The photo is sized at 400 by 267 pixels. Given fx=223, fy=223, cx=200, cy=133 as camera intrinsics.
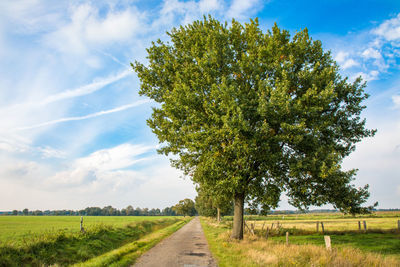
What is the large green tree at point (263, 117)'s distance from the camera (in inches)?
547

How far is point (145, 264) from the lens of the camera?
10.5 meters

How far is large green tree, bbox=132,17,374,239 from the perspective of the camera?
13898 millimetres

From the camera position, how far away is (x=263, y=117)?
14711 millimetres

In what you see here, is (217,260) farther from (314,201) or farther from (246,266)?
(314,201)

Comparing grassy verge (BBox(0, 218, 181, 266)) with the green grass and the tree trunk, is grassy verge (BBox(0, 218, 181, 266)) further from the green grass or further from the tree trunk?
the green grass

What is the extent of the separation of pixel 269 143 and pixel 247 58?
647 cm

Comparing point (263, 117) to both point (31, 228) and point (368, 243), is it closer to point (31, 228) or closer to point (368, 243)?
point (368, 243)

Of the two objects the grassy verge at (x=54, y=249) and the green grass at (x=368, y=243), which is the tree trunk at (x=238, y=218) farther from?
the grassy verge at (x=54, y=249)

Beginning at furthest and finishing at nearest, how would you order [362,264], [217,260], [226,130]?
[226,130]
[217,260]
[362,264]

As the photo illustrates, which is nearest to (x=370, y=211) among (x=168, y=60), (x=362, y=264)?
(x=362, y=264)

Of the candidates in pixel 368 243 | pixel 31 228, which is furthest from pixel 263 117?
pixel 31 228

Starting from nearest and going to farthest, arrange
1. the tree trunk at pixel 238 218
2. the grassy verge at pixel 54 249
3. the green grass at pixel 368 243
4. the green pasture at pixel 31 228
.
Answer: the grassy verge at pixel 54 249 < the green grass at pixel 368 243 < the green pasture at pixel 31 228 < the tree trunk at pixel 238 218

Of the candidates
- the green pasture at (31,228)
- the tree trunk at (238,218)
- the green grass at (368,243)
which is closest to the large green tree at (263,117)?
the tree trunk at (238,218)

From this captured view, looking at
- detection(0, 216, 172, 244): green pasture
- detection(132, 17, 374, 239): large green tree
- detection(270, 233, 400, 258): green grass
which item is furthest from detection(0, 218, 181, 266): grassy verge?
detection(270, 233, 400, 258): green grass
